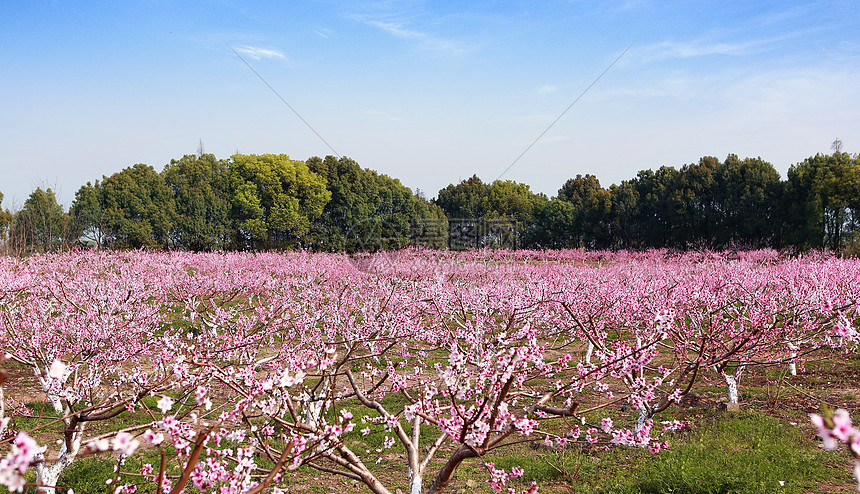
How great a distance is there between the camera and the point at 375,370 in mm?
7199

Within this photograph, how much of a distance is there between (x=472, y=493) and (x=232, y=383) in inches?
175

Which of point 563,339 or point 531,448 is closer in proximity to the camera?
point 531,448

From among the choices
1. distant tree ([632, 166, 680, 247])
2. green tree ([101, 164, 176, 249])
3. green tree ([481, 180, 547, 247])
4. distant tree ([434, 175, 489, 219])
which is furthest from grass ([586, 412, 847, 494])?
distant tree ([434, 175, 489, 219])

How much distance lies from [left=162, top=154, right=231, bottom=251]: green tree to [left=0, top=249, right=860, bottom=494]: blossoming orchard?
20.5 m

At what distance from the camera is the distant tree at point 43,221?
40219 millimetres

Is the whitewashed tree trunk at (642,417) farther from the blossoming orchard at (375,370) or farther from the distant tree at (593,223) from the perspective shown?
the distant tree at (593,223)

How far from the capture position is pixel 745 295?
1333cm

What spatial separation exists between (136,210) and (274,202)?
438 inches

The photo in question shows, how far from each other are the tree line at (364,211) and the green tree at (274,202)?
0.11m

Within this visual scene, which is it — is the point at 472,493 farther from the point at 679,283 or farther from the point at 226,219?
the point at 226,219

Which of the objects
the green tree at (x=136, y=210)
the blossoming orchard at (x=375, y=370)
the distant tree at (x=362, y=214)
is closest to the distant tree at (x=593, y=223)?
the distant tree at (x=362, y=214)

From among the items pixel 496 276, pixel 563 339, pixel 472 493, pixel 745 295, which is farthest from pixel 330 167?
pixel 472 493

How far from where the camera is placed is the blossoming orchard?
3826 mm

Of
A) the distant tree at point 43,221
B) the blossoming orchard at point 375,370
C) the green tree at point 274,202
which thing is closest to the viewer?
the blossoming orchard at point 375,370
